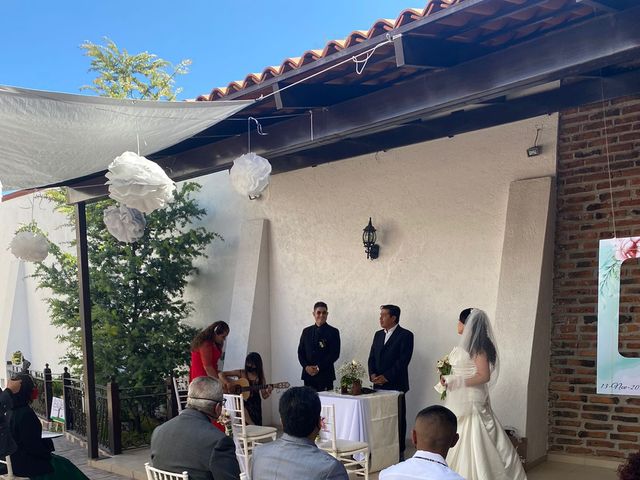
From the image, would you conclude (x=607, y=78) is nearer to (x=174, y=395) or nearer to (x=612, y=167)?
(x=612, y=167)

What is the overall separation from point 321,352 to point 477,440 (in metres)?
2.91

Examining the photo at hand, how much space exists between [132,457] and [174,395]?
95cm

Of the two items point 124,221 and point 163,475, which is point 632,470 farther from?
point 124,221

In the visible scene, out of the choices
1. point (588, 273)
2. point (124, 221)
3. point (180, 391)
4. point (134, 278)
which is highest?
point (124, 221)

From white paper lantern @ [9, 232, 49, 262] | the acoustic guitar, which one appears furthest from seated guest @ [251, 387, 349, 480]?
white paper lantern @ [9, 232, 49, 262]

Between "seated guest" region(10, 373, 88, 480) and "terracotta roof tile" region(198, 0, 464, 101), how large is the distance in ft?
8.98

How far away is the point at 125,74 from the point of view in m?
10.1

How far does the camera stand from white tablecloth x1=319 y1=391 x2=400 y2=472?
614cm

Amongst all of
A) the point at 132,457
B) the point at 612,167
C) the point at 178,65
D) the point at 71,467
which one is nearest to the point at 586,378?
the point at 612,167

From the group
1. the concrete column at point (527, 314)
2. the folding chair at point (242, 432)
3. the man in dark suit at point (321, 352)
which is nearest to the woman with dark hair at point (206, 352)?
the folding chair at point (242, 432)

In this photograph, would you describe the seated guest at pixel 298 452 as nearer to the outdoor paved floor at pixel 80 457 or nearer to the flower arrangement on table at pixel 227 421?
the flower arrangement on table at pixel 227 421

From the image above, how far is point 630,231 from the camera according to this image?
234 inches

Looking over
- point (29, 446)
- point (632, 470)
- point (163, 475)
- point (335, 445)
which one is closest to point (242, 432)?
point (335, 445)

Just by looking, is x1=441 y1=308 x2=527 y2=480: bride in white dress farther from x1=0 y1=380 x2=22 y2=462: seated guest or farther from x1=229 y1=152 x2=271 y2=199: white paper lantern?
x1=0 y1=380 x2=22 y2=462: seated guest
